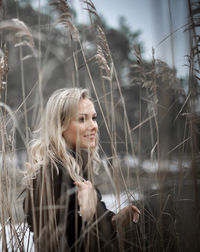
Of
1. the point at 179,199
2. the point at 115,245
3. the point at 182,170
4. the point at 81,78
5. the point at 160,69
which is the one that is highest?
the point at 81,78

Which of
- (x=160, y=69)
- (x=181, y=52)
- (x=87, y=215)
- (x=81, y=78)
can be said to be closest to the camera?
(x=87, y=215)

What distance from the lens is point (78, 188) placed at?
92cm

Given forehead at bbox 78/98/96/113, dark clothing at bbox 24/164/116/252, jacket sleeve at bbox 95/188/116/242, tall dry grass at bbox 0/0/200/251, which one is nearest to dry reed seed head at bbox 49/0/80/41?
tall dry grass at bbox 0/0/200/251

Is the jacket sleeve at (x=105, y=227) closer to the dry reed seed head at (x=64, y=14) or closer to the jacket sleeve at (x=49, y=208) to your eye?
the jacket sleeve at (x=49, y=208)

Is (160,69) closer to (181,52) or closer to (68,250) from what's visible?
(181,52)

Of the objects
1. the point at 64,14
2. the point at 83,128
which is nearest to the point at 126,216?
the point at 83,128

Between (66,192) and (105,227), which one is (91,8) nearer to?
(66,192)

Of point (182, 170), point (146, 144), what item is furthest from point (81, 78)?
point (182, 170)

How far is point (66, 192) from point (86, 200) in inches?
3.7

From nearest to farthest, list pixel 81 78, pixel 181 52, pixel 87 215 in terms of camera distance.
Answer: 1. pixel 87 215
2. pixel 181 52
3. pixel 81 78

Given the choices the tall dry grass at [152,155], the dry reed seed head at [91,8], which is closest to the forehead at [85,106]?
the tall dry grass at [152,155]

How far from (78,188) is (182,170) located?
433 mm

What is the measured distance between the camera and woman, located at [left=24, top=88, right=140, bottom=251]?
889 mm

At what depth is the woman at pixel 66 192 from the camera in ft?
2.92
